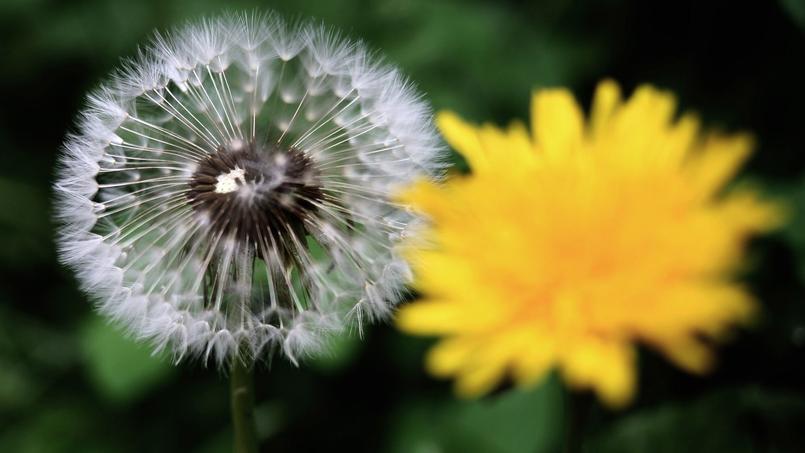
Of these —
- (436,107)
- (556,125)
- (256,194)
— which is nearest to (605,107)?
(556,125)

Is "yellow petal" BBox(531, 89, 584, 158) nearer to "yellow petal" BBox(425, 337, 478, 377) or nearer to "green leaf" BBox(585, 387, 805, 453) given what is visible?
"yellow petal" BBox(425, 337, 478, 377)

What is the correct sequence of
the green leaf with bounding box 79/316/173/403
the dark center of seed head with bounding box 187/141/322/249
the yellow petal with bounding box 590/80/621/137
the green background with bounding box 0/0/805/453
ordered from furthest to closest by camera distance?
the green leaf with bounding box 79/316/173/403
the green background with bounding box 0/0/805/453
the dark center of seed head with bounding box 187/141/322/249
the yellow petal with bounding box 590/80/621/137

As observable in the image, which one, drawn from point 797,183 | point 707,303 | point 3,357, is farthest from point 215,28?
point 3,357

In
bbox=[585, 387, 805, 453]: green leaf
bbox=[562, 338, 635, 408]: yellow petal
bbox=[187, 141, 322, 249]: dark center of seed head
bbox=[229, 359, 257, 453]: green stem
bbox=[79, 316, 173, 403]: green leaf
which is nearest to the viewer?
bbox=[562, 338, 635, 408]: yellow petal

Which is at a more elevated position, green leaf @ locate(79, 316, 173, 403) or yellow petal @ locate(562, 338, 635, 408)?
green leaf @ locate(79, 316, 173, 403)

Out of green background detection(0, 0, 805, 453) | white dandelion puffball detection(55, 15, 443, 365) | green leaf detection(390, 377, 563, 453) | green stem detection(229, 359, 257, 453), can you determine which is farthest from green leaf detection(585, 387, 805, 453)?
green stem detection(229, 359, 257, 453)

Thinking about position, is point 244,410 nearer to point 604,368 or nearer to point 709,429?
point 604,368

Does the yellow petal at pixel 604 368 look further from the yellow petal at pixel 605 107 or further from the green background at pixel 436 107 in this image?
the green background at pixel 436 107

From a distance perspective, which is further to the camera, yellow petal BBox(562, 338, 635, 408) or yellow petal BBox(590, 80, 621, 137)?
yellow petal BBox(590, 80, 621, 137)
